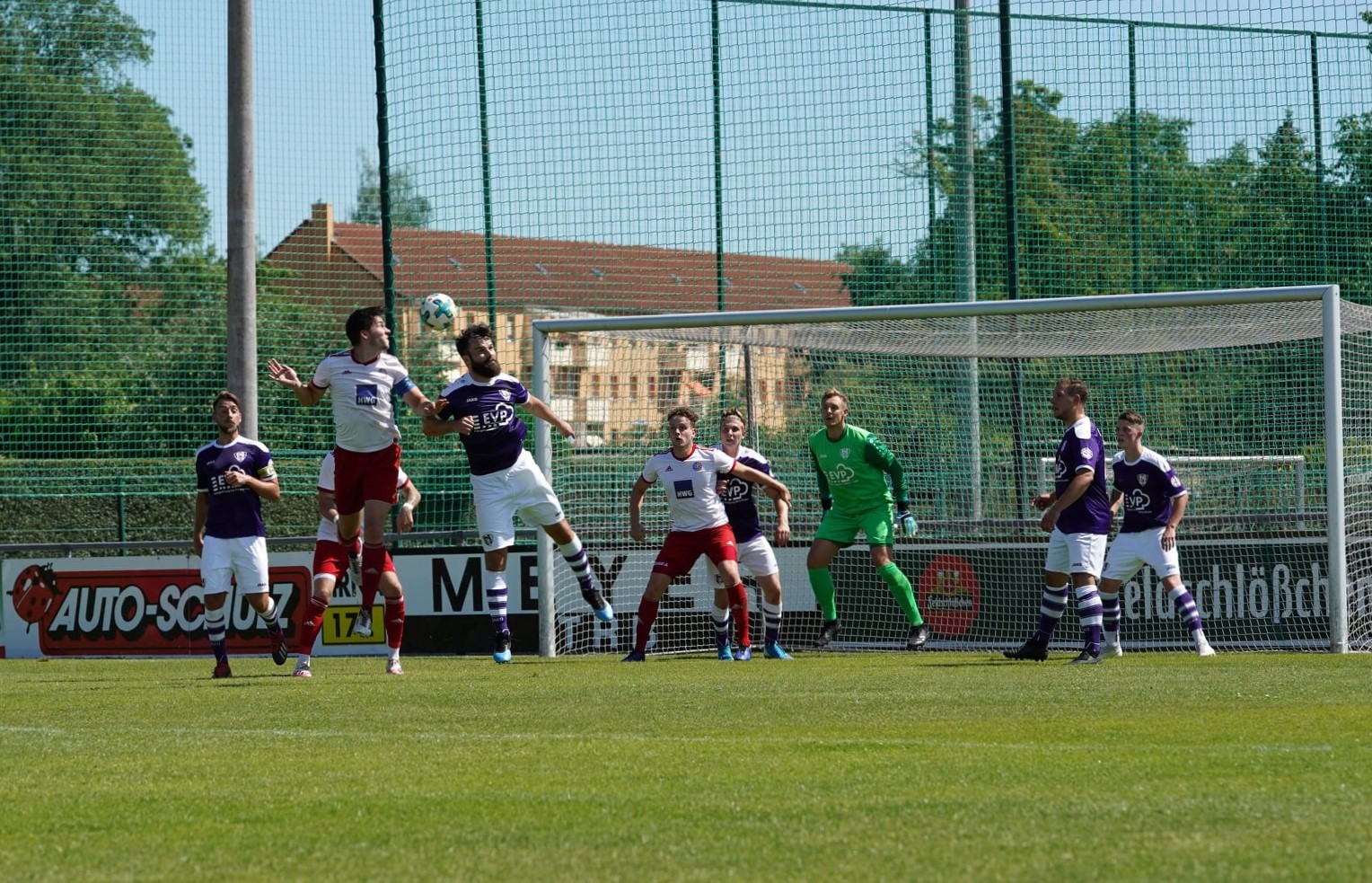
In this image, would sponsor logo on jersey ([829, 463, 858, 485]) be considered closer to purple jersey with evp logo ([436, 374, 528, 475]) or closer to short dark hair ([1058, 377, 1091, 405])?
short dark hair ([1058, 377, 1091, 405])

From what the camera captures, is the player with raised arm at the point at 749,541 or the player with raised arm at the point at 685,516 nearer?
the player with raised arm at the point at 685,516

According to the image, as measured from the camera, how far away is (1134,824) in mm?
4574

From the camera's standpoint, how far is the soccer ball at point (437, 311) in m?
13.2

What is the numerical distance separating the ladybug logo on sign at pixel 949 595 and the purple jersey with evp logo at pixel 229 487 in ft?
19.6

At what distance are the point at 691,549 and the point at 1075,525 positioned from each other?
300 centimetres

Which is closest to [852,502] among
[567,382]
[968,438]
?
[968,438]

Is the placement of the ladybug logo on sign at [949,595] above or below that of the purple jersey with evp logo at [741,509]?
below

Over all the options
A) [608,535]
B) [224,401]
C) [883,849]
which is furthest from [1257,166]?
[883,849]

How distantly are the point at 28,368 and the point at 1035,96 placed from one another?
35.5 ft

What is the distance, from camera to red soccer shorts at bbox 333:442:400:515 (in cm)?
1125

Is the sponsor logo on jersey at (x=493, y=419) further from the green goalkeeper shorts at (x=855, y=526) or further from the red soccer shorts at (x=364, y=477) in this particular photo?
the green goalkeeper shorts at (x=855, y=526)

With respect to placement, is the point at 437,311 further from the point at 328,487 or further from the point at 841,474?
the point at 841,474

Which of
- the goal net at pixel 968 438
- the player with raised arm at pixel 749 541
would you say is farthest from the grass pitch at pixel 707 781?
the goal net at pixel 968 438

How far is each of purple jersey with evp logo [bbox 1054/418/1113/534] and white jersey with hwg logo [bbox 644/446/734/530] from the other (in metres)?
2.67
